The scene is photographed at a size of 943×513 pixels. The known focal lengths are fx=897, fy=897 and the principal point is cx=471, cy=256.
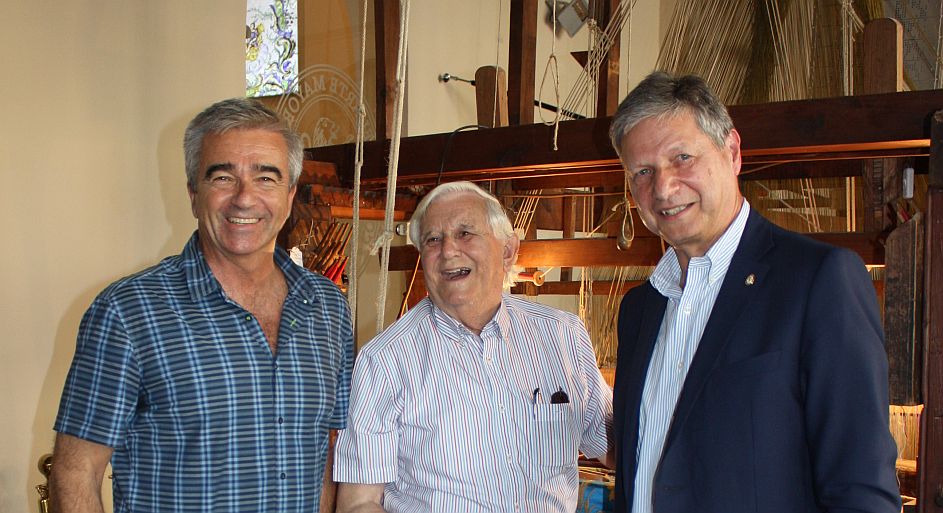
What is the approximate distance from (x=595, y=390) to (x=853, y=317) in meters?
0.92

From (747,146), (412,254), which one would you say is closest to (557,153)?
(747,146)

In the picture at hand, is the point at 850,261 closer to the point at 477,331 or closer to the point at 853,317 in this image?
the point at 853,317

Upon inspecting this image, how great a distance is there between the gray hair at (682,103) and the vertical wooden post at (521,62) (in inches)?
77.4

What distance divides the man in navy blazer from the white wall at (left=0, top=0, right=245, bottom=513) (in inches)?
82.6

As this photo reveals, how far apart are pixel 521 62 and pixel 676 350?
7.25 ft

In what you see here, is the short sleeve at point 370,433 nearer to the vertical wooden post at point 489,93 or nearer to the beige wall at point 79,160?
the beige wall at point 79,160

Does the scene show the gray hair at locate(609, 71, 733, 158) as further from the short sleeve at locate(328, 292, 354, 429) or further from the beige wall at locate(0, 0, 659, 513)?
the beige wall at locate(0, 0, 659, 513)

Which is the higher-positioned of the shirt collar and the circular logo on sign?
the circular logo on sign

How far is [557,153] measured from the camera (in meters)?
3.07

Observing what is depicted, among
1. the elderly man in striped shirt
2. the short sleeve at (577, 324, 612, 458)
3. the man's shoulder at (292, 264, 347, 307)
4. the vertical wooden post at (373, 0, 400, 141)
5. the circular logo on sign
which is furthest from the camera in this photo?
the circular logo on sign

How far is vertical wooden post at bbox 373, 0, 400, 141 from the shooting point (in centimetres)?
368

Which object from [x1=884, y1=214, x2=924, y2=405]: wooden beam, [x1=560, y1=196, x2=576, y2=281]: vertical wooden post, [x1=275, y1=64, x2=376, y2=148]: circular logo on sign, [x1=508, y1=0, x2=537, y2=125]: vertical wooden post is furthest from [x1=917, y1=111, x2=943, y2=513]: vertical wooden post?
[x1=560, y1=196, x2=576, y2=281]: vertical wooden post

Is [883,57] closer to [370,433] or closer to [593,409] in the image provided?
[593,409]

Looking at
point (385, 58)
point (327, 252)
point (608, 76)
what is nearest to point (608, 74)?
point (608, 76)
